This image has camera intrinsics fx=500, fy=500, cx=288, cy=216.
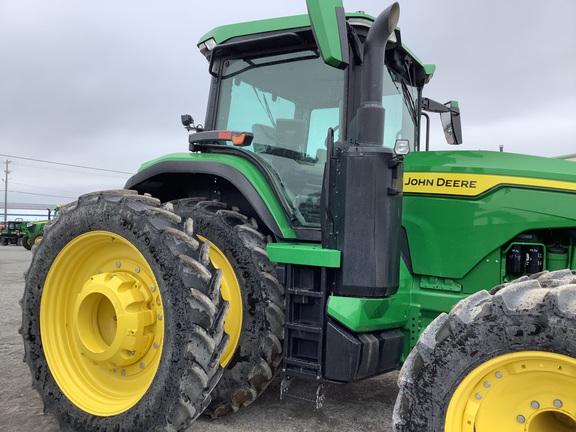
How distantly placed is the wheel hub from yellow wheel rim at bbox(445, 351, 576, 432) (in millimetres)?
1577

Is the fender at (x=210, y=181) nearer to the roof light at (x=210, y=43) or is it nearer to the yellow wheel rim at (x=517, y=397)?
the roof light at (x=210, y=43)

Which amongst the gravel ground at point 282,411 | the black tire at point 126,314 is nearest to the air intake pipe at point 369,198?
the black tire at point 126,314

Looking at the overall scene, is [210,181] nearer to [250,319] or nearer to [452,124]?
[250,319]

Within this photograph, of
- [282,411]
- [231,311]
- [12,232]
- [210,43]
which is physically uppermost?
[210,43]

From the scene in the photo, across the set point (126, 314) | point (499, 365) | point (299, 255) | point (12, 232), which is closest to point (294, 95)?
point (299, 255)

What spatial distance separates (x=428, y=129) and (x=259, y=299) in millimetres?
1821

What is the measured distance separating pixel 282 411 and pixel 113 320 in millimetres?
1158

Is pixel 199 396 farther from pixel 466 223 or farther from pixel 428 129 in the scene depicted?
pixel 428 129

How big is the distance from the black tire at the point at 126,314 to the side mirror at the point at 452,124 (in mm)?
2277

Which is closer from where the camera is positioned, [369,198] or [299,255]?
[369,198]

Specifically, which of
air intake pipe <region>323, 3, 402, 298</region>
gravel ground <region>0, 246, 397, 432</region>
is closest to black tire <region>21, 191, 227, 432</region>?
gravel ground <region>0, 246, 397, 432</region>

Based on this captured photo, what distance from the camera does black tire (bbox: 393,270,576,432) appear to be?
1.74 metres

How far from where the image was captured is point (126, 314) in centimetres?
258

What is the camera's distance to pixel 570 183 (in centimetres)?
247
